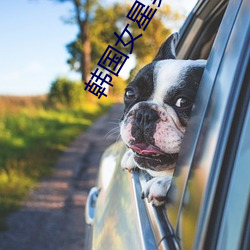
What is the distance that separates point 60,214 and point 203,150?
4232mm

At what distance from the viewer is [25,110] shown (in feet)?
43.3

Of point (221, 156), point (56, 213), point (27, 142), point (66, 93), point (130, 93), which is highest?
point (66, 93)

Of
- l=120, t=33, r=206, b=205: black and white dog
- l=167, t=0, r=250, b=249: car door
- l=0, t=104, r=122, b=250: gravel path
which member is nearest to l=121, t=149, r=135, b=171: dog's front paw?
l=120, t=33, r=206, b=205: black and white dog

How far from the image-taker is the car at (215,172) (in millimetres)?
1044

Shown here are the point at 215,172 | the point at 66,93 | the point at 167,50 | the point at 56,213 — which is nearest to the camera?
the point at 215,172

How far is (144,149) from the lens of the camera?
164cm

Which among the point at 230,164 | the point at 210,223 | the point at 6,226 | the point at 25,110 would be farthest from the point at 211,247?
the point at 25,110

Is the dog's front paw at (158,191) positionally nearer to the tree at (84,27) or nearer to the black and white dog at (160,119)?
the black and white dog at (160,119)

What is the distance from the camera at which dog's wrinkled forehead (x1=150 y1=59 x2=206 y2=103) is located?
1.65 m

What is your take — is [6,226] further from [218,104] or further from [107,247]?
[218,104]

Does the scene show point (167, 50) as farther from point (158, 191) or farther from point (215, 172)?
point (215, 172)

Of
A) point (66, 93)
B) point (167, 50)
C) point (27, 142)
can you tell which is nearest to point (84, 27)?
point (66, 93)

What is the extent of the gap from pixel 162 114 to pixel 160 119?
0.8 inches

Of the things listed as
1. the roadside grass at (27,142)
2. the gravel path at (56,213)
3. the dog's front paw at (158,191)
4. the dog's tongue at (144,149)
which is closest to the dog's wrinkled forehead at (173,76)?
the dog's tongue at (144,149)
